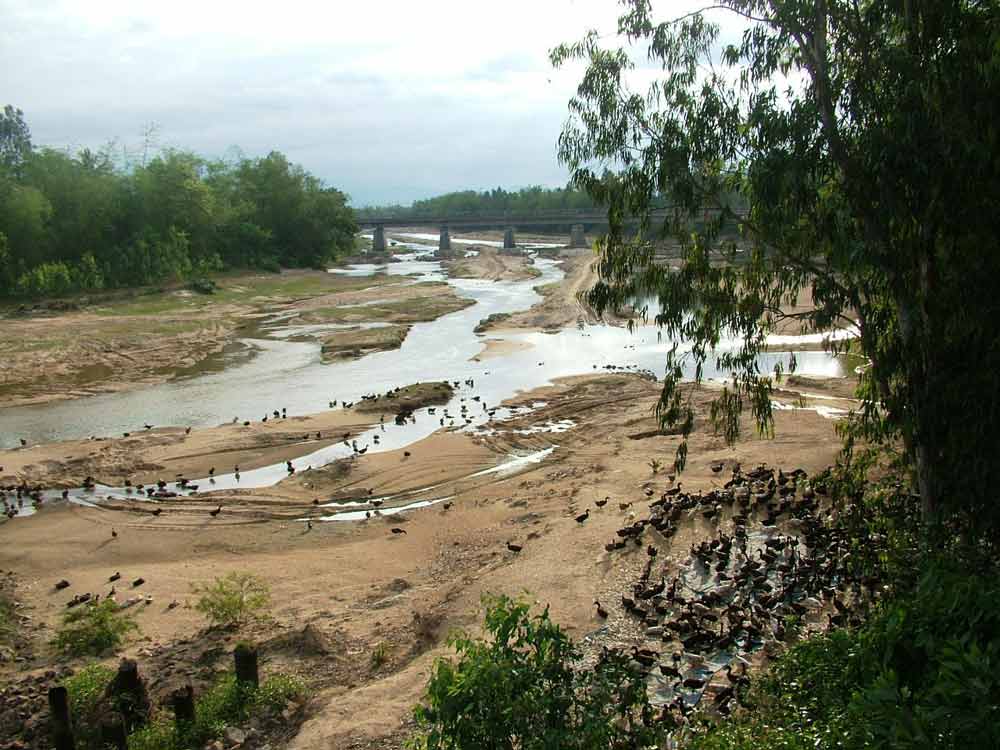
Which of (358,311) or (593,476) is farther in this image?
(358,311)

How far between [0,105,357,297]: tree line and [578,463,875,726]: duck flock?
176ft

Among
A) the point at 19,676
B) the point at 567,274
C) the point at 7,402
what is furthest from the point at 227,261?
the point at 19,676

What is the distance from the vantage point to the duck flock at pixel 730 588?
986 cm

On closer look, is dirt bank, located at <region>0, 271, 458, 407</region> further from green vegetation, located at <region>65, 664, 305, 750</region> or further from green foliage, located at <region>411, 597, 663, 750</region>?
green foliage, located at <region>411, 597, 663, 750</region>

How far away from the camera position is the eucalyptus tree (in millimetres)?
8812

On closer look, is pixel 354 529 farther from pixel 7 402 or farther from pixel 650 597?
pixel 7 402

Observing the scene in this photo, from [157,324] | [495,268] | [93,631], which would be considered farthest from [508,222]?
[93,631]

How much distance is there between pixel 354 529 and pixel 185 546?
3531 millimetres

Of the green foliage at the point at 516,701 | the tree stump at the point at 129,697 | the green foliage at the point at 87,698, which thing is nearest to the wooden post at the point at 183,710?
the tree stump at the point at 129,697

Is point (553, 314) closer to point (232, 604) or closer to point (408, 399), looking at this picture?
point (408, 399)

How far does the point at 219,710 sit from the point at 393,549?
20.3 ft

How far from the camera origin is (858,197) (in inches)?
387

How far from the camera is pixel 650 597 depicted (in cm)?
1188

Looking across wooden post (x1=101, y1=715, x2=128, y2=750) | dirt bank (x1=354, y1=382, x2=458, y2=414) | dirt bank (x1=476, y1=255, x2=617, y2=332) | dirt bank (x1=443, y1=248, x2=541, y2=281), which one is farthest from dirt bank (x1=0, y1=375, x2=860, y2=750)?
dirt bank (x1=443, y1=248, x2=541, y2=281)
